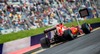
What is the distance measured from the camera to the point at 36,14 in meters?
19.3

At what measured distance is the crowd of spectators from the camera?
53.9 ft

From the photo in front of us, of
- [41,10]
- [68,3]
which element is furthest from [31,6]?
[68,3]

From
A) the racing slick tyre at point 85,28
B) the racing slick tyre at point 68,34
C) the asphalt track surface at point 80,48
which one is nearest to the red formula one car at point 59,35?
the racing slick tyre at point 68,34

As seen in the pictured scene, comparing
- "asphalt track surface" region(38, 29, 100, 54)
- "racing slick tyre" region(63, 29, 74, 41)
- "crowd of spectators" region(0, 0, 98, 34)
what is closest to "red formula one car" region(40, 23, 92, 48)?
"racing slick tyre" region(63, 29, 74, 41)

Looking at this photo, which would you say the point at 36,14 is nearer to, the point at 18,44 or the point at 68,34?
the point at 18,44

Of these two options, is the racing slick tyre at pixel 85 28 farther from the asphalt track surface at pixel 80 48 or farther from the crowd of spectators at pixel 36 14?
the crowd of spectators at pixel 36 14

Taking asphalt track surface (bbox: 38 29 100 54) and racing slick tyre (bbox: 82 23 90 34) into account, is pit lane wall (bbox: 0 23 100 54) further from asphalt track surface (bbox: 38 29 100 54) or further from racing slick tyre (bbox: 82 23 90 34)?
racing slick tyre (bbox: 82 23 90 34)

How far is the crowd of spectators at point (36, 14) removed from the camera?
16.4 meters

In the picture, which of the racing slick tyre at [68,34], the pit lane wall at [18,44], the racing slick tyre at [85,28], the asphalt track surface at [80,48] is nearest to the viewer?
the asphalt track surface at [80,48]

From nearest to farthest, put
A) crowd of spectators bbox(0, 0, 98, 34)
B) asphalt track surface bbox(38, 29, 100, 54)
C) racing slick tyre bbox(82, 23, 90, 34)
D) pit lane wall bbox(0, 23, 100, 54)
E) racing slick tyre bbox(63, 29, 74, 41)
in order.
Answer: asphalt track surface bbox(38, 29, 100, 54) → racing slick tyre bbox(63, 29, 74, 41) → pit lane wall bbox(0, 23, 100, 54) → racing slick tyre bbox(82, 23, 90, 34) → crowd of spectators bbox(0, 0, 98, 34)

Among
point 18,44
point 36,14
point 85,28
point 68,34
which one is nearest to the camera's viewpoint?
point 68,34

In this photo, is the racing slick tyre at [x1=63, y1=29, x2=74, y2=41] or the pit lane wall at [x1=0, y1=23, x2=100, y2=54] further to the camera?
the pit lane wall at [x1=0, y1=23, x2=100, y2=54]

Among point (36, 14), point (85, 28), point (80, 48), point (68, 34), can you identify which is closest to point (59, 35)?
point (68, 34)

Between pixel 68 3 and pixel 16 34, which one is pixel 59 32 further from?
pixel 68 3
